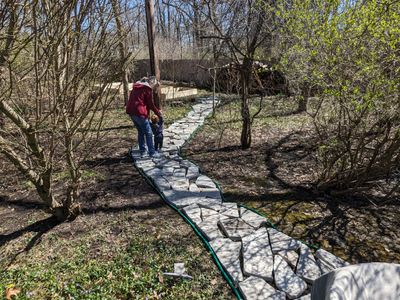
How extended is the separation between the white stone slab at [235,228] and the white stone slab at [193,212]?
0.28 meters

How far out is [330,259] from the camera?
2.93 metres

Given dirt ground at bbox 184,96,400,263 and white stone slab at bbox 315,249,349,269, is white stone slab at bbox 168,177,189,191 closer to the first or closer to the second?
dirt ground at bbox 184,96,400,263

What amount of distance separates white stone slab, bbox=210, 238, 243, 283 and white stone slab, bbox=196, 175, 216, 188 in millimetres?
1349

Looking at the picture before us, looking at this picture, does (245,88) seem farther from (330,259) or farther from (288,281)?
(288,281)

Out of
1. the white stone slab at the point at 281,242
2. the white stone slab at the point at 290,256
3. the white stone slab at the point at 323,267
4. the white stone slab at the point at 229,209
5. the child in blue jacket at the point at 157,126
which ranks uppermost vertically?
the child in blue jacket at the point at 157,126

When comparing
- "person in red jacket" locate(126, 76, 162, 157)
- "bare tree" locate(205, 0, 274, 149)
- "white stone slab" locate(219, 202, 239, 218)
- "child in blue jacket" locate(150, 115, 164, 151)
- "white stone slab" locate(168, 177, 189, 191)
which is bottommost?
"white stone slab" locate(219, 202, 239, 218)

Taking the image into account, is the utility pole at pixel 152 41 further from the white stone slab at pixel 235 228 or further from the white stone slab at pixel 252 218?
the white stone slab at pixel 235 228

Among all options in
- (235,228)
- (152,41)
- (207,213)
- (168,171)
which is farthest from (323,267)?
(152,41)

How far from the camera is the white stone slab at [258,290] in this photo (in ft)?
8.26

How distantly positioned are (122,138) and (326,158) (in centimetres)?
463

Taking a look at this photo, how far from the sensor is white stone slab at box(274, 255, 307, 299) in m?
2.57

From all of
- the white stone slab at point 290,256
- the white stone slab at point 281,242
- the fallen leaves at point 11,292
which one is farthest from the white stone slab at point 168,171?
the fallen leaves at point 11,292

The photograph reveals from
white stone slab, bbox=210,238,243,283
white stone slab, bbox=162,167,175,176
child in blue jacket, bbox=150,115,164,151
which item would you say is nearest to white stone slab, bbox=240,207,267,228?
white stone slab, bbox=210,238,243,283

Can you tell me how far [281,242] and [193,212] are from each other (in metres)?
1.10
